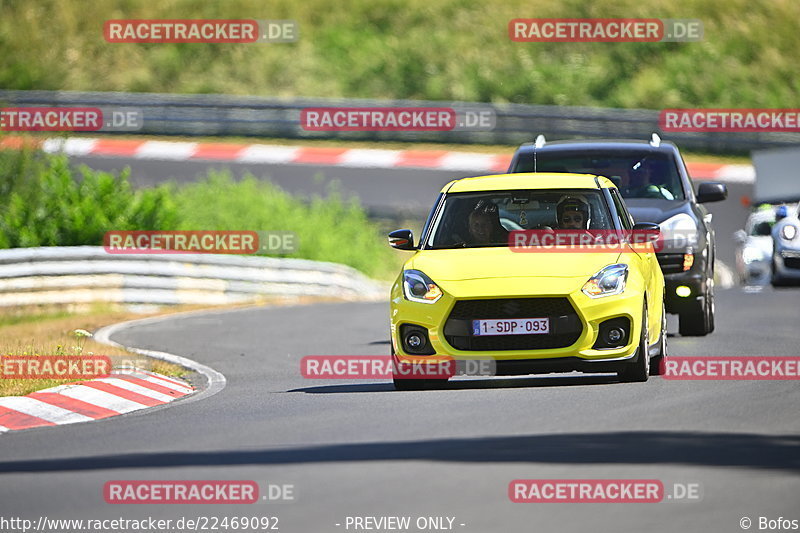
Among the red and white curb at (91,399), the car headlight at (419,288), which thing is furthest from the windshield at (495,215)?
the red and white curb at (91,399)

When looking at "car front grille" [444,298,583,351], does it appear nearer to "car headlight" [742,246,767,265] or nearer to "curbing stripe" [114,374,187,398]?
"curbing stripe" [114,374,187,398]

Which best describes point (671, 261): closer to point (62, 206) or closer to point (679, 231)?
point (679, 231)

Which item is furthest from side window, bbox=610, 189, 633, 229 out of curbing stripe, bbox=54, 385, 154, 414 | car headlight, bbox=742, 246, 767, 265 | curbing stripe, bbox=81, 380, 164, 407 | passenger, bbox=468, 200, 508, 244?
car headlight, bbox=742, 246, 767, 265

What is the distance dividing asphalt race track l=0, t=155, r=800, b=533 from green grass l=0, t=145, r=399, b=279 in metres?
13.0

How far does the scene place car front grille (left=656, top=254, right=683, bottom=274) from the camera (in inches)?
630

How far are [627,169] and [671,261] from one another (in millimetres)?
1105

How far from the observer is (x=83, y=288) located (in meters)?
24.8

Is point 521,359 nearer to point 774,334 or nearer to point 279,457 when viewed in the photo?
point 279,457

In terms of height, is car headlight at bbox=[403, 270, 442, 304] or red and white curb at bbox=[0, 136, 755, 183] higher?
red and white curb at bbox=[0, 136, 755, 183]

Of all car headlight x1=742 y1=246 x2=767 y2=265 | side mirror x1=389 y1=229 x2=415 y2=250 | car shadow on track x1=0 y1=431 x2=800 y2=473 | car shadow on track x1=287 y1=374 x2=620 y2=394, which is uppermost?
car headlight x1=742 y1=246 x2=767 y2=265

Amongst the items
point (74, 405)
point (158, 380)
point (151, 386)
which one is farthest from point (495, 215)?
point (74, 405)

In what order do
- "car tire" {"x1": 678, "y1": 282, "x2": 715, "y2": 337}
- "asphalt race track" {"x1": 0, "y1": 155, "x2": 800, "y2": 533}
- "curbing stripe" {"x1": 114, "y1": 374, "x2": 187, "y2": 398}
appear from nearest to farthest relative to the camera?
"asphalt race track" {"x1": 0, "y1": 155, "x2": 800, "y2": 533} < "curbing stripe" {"x1": 114, "y1": 374, "x2": 187, "y2": 398} < "car tire" {"x1": 678, "y1": 282, "x2": 715, "y2": 337}

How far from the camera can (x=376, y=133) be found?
39531 millimetres

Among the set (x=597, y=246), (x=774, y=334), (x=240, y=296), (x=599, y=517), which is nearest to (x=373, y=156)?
(x=240, y=296)
